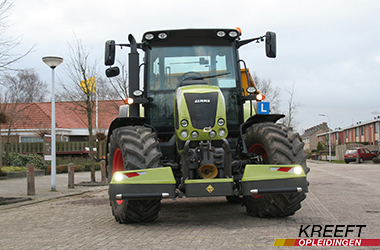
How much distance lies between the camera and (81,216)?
7.88 meters

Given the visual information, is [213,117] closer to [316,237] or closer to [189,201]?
[316,237]

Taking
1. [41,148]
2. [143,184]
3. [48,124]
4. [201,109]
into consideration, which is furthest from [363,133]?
[143,184]

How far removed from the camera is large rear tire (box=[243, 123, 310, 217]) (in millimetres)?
6316

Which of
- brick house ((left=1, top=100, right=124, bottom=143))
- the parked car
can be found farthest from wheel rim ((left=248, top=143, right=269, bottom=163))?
the parked car

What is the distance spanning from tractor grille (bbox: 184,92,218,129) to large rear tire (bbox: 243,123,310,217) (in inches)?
34.7

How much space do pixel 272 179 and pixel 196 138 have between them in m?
1.26

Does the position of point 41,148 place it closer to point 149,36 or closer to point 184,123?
point 149,36

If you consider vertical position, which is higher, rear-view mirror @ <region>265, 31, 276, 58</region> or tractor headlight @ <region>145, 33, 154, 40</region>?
tractor headlight @ <region>145, 33, 154, 40</region>

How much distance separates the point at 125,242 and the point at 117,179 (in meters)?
1.04

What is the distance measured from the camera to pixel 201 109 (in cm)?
638

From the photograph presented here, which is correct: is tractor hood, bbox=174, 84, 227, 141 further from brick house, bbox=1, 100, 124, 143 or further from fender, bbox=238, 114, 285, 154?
brick house, bbox=1, 100, 124, 143

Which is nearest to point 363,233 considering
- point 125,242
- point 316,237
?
point 316,237

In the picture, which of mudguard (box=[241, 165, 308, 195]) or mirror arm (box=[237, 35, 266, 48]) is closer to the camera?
mudguard (box=[241, 165, 308, 195])

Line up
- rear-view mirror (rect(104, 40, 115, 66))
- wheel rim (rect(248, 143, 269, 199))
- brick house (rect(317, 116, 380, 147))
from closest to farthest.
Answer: wheel rim (rect(248, 143, 269, 199)) → rear-view mirror (rect(104, 40, 115, 66)) → brick house (rect(317, 116, 380, 147))
